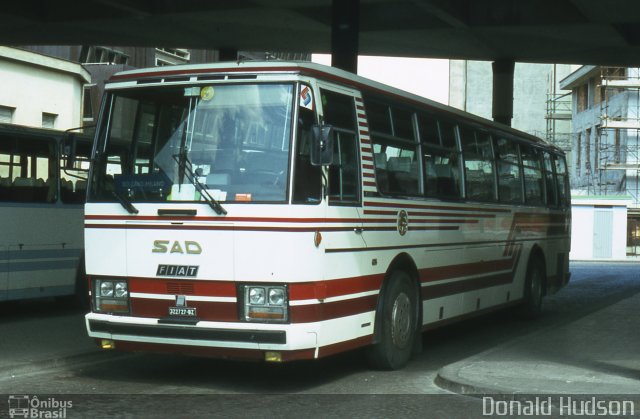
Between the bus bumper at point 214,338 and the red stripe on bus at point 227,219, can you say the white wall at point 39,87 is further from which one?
the bus bumper at point 214,338

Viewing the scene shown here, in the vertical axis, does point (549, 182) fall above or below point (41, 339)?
above

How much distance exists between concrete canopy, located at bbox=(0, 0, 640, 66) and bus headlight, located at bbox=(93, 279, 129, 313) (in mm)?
12794

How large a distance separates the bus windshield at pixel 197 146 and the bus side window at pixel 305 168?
10 cm

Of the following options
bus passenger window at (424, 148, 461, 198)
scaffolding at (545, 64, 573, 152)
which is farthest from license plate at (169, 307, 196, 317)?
scaffolding at (545, 64, 573, 152)

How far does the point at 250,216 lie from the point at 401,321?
2670mm

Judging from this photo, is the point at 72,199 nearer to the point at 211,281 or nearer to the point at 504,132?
the point at 504,132

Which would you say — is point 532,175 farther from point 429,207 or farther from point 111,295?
point 111,295

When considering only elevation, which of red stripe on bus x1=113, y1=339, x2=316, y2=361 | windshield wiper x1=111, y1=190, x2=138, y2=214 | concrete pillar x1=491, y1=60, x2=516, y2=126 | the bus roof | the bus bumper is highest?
concrete pillar x1=491, y1=60, x2=516, y2=126

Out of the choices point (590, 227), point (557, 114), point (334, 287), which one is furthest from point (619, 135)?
point (334, 287)

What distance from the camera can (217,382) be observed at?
10.3 m

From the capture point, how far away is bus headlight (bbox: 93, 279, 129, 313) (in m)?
9.84

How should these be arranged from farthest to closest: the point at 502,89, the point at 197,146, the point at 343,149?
the point at 502,89 < the point at 343,149 < the point at 197,146

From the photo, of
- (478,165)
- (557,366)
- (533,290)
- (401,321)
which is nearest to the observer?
(557,366)

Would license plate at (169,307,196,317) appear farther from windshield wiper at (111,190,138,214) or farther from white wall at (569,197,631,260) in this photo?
white wall at (569,197,631,260)
